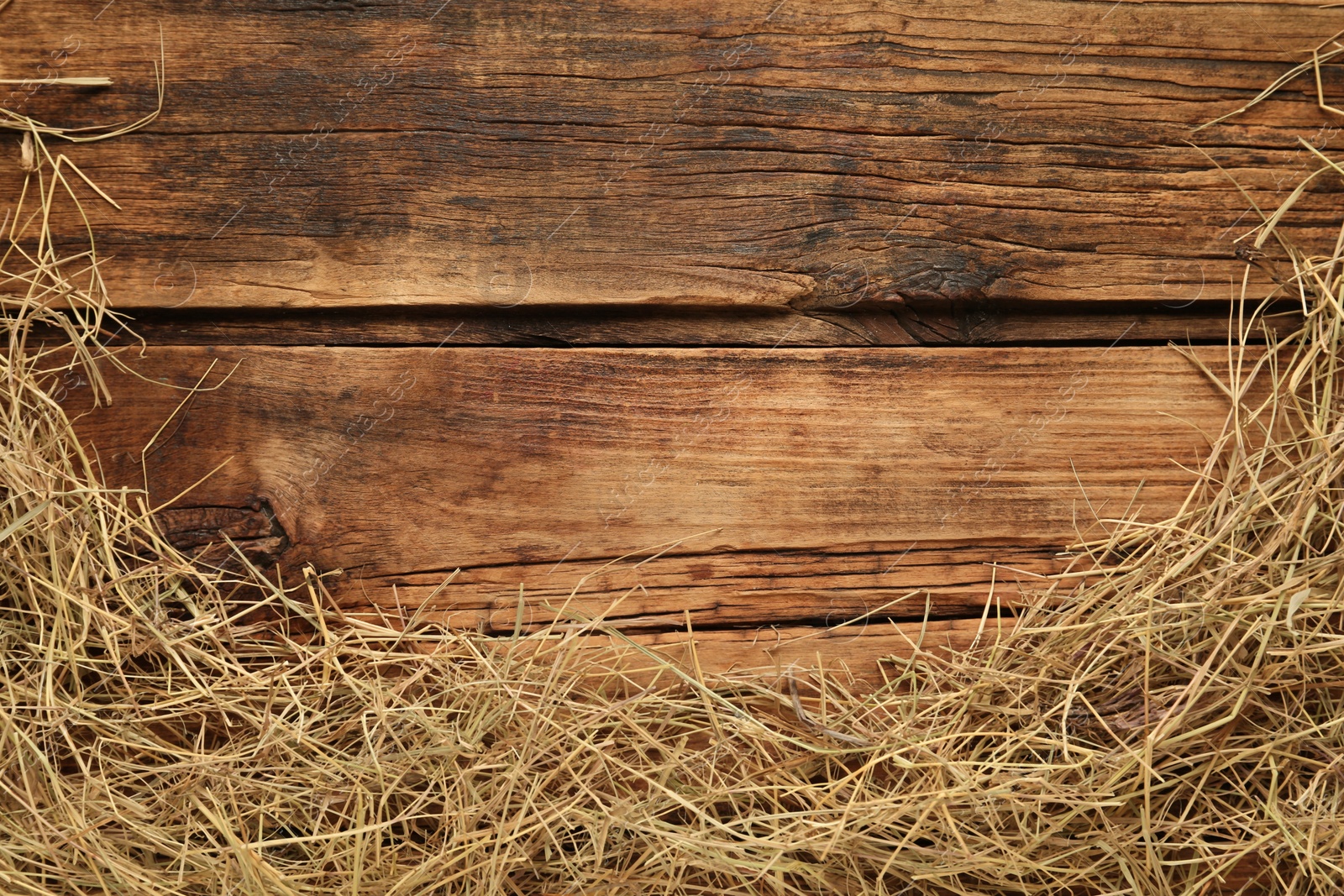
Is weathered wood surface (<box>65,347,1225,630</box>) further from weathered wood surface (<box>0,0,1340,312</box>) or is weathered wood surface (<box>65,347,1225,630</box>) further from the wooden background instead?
weathered wood surface (<box>0,0,1340,312</box>)

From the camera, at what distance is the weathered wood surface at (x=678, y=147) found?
140 centimetres

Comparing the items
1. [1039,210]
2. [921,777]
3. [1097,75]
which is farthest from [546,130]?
[921,777]

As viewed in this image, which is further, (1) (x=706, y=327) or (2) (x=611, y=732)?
(1) (x=706, y=327)

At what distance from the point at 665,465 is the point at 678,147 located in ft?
1.84

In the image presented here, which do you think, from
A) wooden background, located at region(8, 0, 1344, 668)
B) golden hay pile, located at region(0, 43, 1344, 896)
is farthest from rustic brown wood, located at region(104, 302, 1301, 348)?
golden hay pile, located at region(0, 43, 1344, 896)

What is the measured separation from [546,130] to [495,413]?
501 millimetres

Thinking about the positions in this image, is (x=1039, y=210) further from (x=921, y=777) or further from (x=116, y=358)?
(x=116, y=358)

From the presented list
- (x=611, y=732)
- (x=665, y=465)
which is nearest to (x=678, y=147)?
(x=665, y=465)

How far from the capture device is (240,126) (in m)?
1.41

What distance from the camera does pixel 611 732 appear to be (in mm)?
1346

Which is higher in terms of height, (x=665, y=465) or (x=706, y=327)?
(x=706, y=327)

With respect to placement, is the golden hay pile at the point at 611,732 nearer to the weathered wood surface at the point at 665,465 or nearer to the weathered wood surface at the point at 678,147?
the weathered wood surface at the point at 665,465

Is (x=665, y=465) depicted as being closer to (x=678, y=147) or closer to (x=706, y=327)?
(x=706, y=327)

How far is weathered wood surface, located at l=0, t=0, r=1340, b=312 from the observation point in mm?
1403
